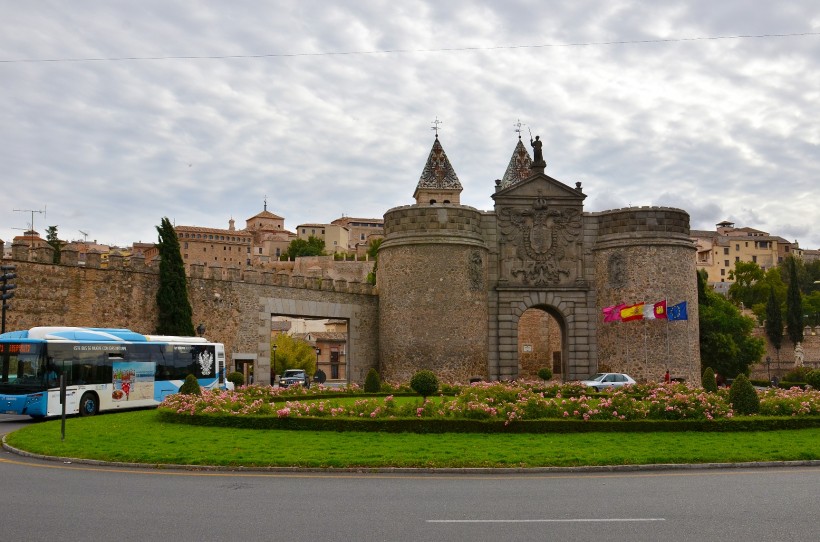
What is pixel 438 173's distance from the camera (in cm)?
7212

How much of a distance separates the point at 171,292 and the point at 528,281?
16862 millimetres

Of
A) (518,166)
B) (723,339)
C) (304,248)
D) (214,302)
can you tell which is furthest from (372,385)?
(304,248)

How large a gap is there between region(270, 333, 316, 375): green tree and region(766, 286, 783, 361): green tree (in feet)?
137

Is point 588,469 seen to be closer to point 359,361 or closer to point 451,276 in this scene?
point 451,276

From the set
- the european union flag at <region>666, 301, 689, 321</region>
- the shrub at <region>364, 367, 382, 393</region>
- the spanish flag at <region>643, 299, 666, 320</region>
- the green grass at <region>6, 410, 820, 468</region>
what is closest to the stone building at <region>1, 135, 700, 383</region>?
the spanish flag at <region>643, 299, 666, 320</region>

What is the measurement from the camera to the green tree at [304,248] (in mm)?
135212

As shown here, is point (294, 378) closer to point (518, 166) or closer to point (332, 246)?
point (518, 166)

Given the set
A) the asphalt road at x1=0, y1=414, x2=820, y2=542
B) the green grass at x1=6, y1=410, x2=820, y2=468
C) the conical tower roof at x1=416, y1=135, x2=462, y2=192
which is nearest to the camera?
the asphalt road at x1=0, y1=414, x2=820, y2=542

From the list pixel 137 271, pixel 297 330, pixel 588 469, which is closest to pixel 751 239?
pixel 297 330

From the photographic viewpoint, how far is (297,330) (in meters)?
93.9

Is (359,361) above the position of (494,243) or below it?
below

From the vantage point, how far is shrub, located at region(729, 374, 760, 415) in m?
20.3

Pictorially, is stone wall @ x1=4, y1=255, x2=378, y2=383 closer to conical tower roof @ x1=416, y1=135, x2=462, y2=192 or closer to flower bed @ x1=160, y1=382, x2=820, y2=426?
flower bed @ x1=160, y1=382, x2=820, y2=426

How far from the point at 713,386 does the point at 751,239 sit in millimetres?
119146
